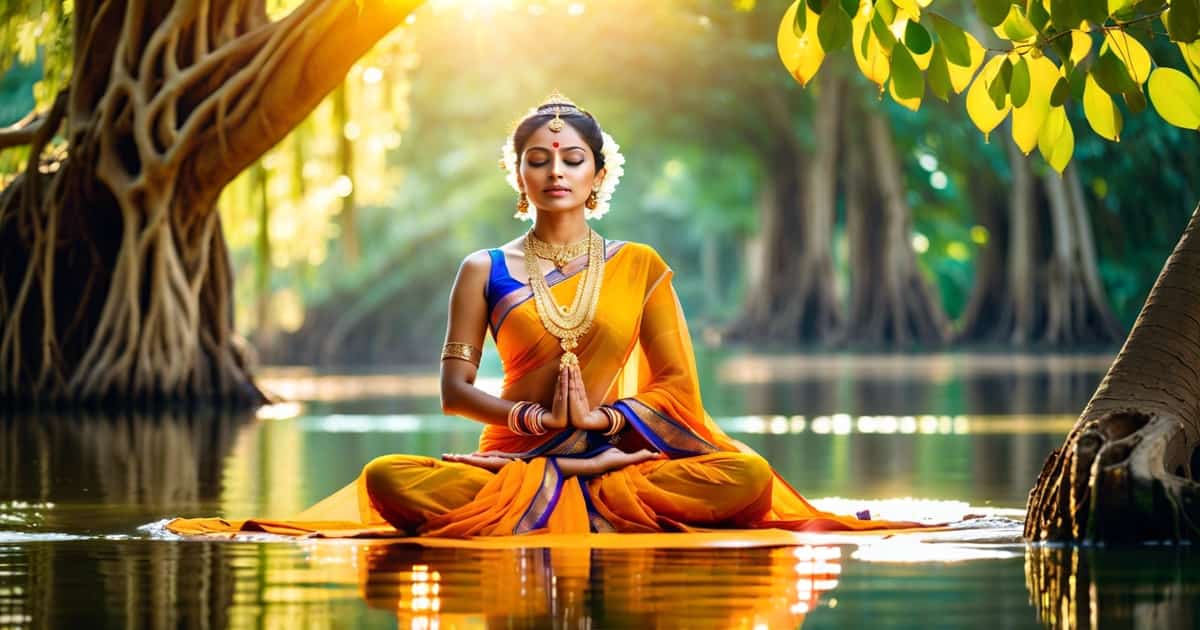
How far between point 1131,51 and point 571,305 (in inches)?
67.3

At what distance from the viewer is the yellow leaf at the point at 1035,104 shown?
266 inches

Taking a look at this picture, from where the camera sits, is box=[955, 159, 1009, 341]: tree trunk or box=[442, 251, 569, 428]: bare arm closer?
box=[442, 251, 569, 428]: bare arm

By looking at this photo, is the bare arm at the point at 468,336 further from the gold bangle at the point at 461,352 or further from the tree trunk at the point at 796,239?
the tree trunk at the point at 796,239

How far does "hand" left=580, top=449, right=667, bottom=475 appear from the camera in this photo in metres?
7.00

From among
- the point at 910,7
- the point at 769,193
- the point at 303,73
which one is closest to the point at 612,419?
the point at 910,7

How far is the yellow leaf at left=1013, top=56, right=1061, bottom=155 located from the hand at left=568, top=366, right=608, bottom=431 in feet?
4.50

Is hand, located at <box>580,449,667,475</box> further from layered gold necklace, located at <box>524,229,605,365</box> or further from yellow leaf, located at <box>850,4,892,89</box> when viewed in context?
yellow leaf, located at <box>850,4,892,89</box>

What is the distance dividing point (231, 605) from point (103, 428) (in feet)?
27.9

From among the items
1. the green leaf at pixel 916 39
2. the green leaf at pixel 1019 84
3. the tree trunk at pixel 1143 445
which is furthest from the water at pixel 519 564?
the green leaf at pixel 916 39

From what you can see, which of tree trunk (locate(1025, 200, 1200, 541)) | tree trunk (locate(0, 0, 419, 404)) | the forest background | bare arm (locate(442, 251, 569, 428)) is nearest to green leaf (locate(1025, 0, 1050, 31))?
tree trunk (locate(1025, 200, 1200, 541))

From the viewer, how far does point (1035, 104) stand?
678 centimetres

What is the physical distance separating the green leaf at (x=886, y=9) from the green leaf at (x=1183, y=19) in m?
0.69

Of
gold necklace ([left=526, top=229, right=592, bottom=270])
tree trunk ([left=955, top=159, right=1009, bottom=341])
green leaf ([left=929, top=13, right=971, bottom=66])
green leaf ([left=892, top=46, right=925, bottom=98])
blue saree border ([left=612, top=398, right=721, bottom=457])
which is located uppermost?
tree trunk ([left=955, top=159, right=1009, bottom=341])

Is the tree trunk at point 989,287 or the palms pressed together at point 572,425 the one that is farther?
the tree trunk at point 989,287
